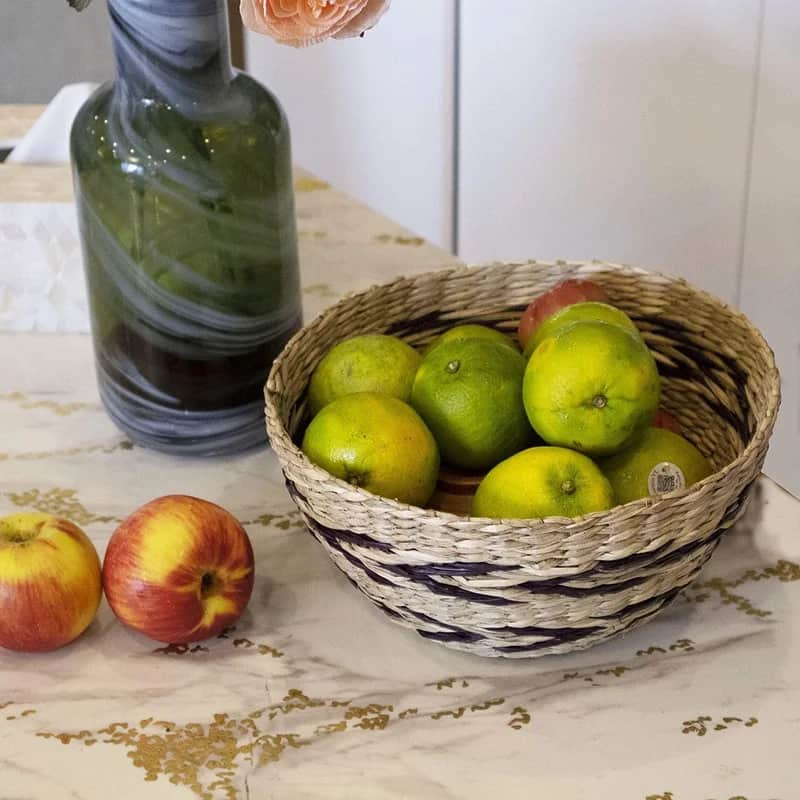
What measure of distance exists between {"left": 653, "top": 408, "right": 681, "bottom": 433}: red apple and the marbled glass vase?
296 millimetres

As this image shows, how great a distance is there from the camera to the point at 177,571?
67 cm

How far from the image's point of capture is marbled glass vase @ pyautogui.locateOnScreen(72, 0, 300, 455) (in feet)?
2.56

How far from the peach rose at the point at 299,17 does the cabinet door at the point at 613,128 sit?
0.99m

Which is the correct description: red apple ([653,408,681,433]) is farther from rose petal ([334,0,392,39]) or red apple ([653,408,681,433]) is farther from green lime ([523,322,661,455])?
rose petal ([334,0,392,39])

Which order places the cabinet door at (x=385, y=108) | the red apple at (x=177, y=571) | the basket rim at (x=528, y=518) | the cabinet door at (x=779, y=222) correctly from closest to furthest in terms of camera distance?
the basket rim at (x=528, y=518) < the red apple at (x=177, y=571) < the cabinet door at (x=779, y=222) < the cabinet door at (x=385, y=108)

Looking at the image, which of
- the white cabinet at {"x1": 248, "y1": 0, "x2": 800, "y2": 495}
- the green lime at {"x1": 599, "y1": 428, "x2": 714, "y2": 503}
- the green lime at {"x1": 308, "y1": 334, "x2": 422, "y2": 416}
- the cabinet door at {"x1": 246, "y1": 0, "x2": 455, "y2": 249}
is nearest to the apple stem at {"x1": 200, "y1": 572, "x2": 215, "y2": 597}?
the green lime at {"x1": 308, "y1": 334, "x2": 422, "y2": 416}

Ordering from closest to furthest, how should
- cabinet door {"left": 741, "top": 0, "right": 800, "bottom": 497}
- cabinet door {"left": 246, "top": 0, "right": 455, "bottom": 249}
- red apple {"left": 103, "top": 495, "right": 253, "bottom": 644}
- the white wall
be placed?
1. red apple {"left": 103, "top": 495, "right": 253, "bottom": 644}
2. cabinet door {"left": 741, "top": 0, "right": 800, "bottom": 497}
3. cabinet door {"left": 246, "top": 0, "right": 455, "bottom": 249}
4. the white wall

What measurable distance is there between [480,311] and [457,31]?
1.07 metres

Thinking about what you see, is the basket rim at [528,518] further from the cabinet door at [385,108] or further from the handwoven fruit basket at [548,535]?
the cabinet door at [385,108]

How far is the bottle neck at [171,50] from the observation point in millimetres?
760

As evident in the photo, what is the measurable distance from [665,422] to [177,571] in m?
0.35

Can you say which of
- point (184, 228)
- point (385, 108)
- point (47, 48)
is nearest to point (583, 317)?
point (184, 228)

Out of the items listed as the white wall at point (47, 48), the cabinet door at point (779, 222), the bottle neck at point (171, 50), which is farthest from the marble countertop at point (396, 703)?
the white wall at point (47, 48)

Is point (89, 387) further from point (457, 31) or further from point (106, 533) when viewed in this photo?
point (457, 31)
